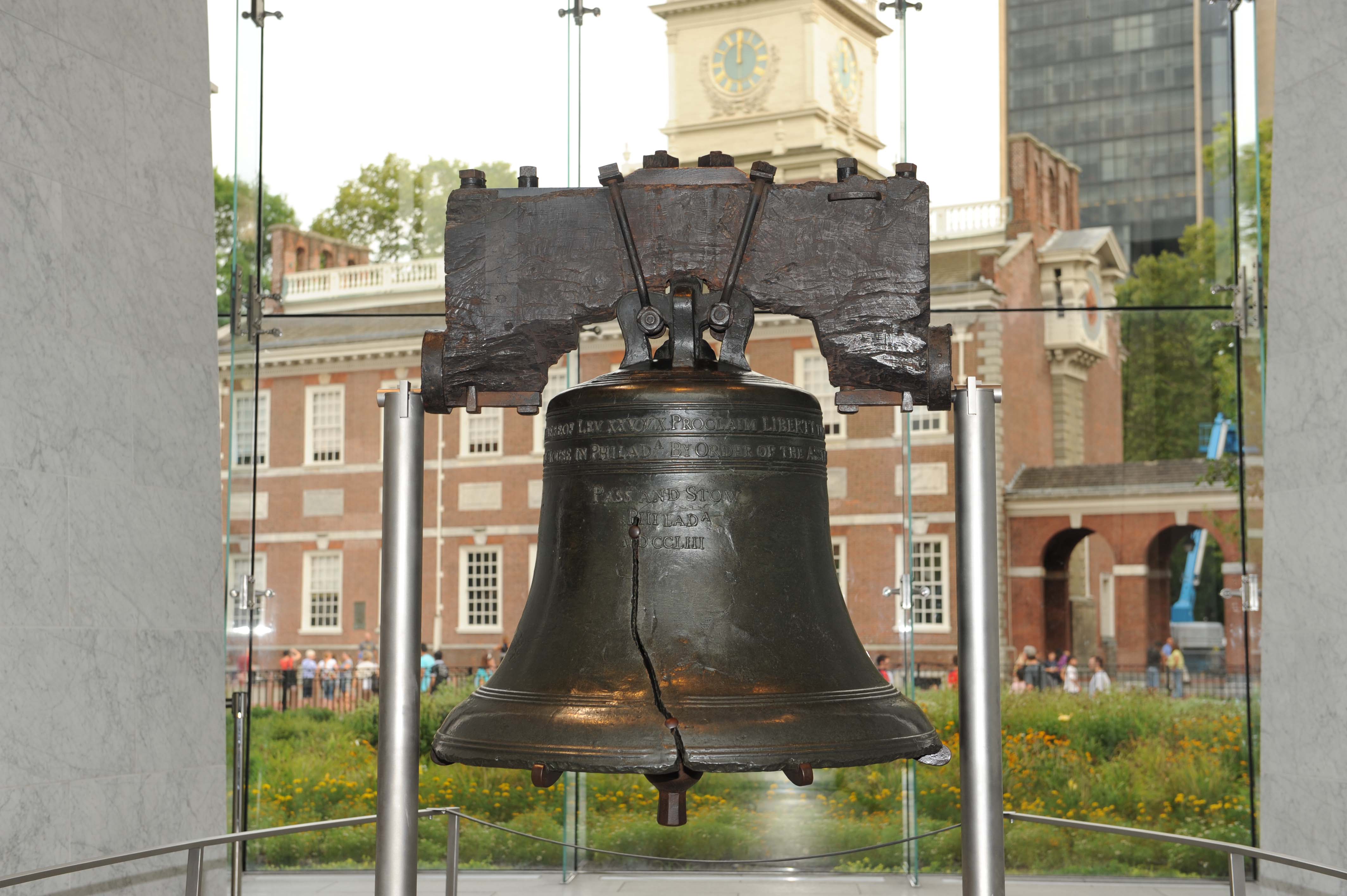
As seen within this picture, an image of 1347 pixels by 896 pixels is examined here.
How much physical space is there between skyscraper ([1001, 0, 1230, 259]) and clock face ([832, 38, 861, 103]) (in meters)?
0.79

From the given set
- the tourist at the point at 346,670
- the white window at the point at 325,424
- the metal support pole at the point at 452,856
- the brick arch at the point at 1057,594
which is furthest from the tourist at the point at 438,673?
the brick arch at the point at 1057,594

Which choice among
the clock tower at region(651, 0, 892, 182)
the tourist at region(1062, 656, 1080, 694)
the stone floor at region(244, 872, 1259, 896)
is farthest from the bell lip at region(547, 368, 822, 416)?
the tourist at region(1062, 656, 1080, 694)

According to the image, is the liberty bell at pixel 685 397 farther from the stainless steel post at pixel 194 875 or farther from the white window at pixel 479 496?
the white window at pixel 479 496

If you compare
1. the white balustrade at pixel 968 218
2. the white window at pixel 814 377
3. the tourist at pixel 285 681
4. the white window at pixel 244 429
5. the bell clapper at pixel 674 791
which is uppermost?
the white balustrade at pixel 968 218

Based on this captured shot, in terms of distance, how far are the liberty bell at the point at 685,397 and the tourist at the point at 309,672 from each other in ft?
17.0

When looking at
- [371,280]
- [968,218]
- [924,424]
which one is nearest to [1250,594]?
[924,424]

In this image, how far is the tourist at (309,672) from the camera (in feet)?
24.1

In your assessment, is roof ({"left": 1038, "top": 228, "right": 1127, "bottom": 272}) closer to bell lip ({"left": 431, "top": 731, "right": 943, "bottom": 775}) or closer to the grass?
the grass

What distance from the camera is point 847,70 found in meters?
7.38

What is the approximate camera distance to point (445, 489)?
25.7 ft

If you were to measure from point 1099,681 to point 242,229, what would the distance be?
189 inches

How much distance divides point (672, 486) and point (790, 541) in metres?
0.24

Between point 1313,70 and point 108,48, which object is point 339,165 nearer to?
point 108,48

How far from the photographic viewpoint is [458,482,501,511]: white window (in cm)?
775
